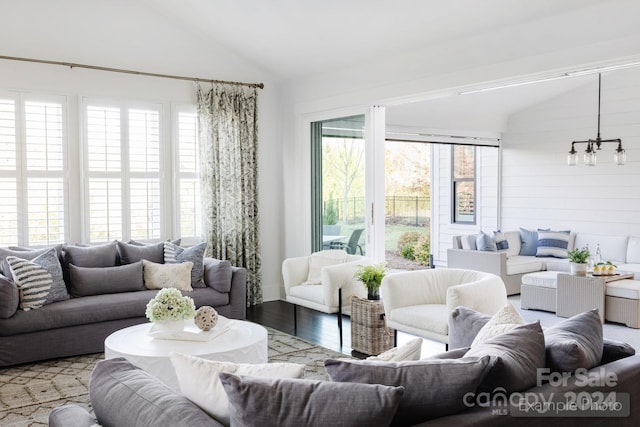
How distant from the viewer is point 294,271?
623 centimetres

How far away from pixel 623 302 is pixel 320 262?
10.4ft

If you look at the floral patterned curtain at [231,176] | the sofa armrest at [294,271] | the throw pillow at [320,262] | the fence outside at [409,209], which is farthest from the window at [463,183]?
the sofa armrest at [294,271]

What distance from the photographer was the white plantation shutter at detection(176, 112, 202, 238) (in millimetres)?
6953

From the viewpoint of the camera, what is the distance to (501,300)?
463 cm

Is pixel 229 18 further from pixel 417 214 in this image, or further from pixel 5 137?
pixel 417 214

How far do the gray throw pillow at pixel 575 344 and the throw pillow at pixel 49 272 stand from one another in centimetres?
415

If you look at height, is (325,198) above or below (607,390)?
above

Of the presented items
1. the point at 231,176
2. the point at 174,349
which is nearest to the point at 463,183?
the point at 231,176

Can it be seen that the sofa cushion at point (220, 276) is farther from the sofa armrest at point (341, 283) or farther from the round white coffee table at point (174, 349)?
the round white coffee table at point (174, 349)

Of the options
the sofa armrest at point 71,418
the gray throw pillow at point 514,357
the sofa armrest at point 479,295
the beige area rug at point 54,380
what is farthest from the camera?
the sofa armrest at point 479,295

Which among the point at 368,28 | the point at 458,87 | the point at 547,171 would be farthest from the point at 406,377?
the point at 547,171

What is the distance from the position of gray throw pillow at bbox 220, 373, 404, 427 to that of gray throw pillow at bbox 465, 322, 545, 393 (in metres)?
0.57

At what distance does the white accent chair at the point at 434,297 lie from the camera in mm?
4414

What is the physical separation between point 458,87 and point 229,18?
8.37 feet
